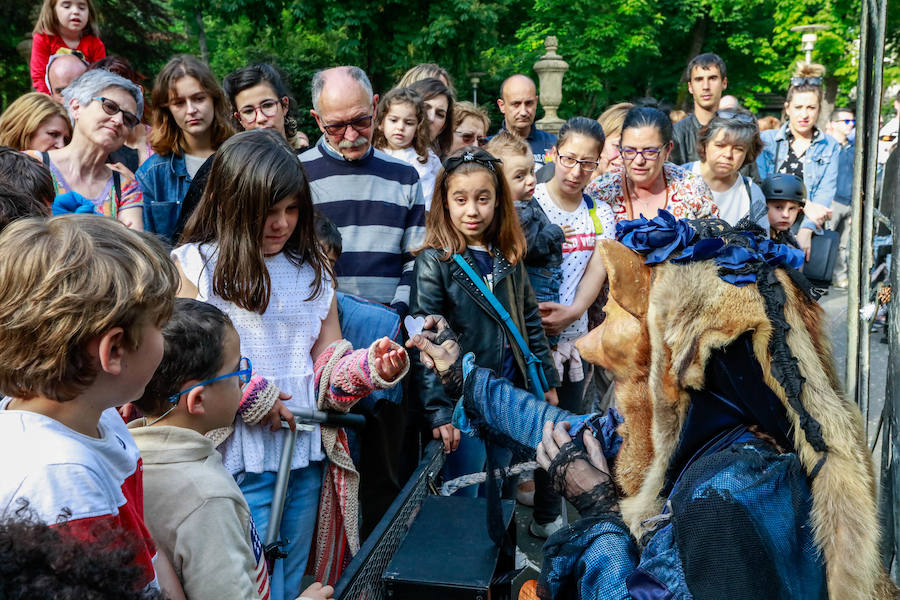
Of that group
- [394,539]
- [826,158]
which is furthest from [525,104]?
[394,539]

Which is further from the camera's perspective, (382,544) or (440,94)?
(440,94)

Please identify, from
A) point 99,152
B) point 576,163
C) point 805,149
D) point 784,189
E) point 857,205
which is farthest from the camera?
point 805,149

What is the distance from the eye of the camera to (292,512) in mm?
2557

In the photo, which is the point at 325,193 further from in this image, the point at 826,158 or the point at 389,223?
the point at 826,158

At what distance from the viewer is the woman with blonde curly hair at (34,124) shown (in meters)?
4.00

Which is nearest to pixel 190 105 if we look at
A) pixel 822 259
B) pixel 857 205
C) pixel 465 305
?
pixel 465 305

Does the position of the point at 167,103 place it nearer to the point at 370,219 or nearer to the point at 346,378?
the point at 370,219

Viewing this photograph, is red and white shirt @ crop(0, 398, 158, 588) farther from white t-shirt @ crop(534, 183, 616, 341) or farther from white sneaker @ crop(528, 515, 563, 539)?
white t-shirt @ crop(534, 183, 616, 341)

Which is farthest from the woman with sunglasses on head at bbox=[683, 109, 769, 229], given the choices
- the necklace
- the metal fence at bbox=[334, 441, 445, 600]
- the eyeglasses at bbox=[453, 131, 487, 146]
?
the metal fence at bbox=[334, 441, 445, 600]

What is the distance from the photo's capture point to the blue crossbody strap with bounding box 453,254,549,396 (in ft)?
11.5

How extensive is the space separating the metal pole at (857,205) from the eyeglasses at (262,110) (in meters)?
2.84

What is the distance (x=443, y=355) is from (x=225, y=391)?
2.49ft

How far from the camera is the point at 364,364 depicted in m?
2.52

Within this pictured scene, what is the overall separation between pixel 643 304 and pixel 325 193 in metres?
2.27
